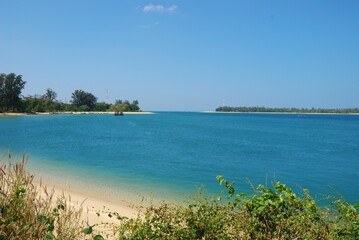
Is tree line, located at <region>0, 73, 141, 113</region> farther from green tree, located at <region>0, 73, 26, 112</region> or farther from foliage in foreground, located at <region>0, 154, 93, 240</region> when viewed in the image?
foliage in foreground, located at <region>0, 154, 93, 240</region>

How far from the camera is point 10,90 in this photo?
389 feet

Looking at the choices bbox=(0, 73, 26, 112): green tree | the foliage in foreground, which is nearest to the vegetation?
the foliage in foreground

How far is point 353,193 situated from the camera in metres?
18.1

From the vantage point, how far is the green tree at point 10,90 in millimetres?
117762

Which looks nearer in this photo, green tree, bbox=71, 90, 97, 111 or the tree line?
the tree line

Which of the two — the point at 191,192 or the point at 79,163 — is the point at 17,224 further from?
the point at 79,163

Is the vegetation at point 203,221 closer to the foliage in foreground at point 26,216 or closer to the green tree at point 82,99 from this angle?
the foliage in foreground at point 26,216

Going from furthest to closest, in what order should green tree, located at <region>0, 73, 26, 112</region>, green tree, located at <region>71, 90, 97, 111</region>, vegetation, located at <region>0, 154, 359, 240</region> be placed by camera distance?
green tree, located at <region>71, 90, 97, 111</region> < green tree, located at <region>0, 73, 26, 112</region> < vegetation, located at <region>0, 154, 359, 240</region>

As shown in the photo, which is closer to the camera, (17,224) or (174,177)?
(17,224)

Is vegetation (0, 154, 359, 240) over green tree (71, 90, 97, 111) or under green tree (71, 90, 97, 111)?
under

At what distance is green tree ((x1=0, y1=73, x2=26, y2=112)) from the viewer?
117762 millimetres

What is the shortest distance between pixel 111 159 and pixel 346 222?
82.1 feet

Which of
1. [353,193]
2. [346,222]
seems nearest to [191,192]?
[353,193]

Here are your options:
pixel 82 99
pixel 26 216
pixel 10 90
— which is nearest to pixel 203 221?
pixel 26 216
